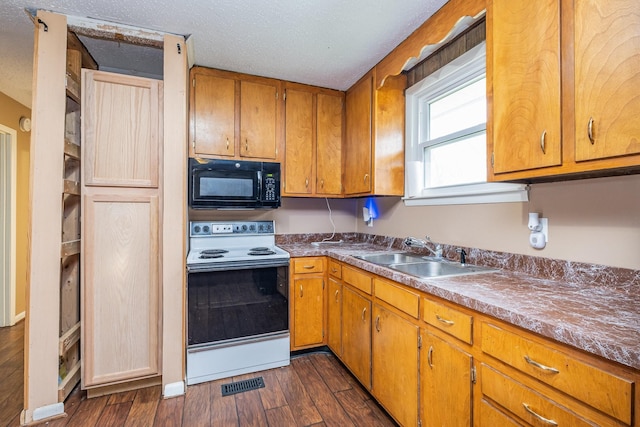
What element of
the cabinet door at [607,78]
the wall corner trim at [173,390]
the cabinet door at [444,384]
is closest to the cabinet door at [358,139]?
the cabinet door at [444,384]

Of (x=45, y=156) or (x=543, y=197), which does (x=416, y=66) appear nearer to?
(x=543, y=197)

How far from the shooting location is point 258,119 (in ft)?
8.48

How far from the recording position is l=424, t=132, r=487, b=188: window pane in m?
1.91

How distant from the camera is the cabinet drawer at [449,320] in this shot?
117 cm

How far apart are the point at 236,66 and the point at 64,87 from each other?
3.79 ft

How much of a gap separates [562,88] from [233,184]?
2.12 meters

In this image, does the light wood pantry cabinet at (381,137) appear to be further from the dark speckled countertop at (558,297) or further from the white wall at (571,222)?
the dark speckled countertop at (558,297)

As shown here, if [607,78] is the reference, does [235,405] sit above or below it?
below

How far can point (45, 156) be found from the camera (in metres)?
1.73

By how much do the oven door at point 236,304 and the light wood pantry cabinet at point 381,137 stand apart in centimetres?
103

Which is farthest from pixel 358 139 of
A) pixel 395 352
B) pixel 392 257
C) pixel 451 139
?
pixel 395 352

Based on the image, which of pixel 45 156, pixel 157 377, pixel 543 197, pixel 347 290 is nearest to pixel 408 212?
pixel 347 290

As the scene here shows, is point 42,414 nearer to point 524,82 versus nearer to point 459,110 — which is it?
point 524,82

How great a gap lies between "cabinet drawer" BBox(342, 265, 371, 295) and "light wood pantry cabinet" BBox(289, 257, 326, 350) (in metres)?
0.32
